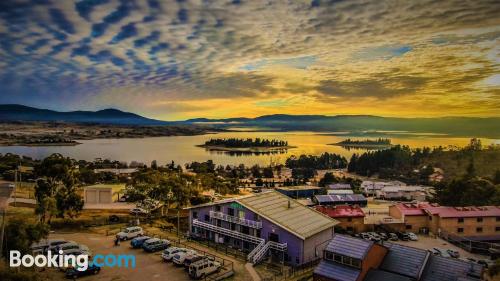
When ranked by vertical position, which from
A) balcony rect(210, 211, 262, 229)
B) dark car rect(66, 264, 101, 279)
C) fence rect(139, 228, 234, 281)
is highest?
balcony rect(210, 211, 262, 229)

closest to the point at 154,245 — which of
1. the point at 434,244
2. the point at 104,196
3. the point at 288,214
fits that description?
the point at 288,214

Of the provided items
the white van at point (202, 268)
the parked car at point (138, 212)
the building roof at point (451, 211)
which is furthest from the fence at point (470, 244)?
the parked car at point (138, 212)

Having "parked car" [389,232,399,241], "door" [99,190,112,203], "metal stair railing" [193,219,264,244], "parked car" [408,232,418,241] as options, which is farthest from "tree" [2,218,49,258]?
"parked car" [408,232,418,241]

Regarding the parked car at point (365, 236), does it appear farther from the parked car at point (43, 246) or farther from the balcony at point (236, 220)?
the parked car at point (43, 246)

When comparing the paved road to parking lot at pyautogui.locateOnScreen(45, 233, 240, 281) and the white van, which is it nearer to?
parking lot at pyautogui.locateOnScreen(45, 233, 240, 281)

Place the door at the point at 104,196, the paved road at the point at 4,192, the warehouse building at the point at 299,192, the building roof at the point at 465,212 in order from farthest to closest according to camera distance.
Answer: the warehouse building at the point at 299,192
the door at the point at 104,196
the building roof at the point at 465,212
the paved road at the point at 4,192

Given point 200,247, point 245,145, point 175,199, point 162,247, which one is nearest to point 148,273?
point 162,247
